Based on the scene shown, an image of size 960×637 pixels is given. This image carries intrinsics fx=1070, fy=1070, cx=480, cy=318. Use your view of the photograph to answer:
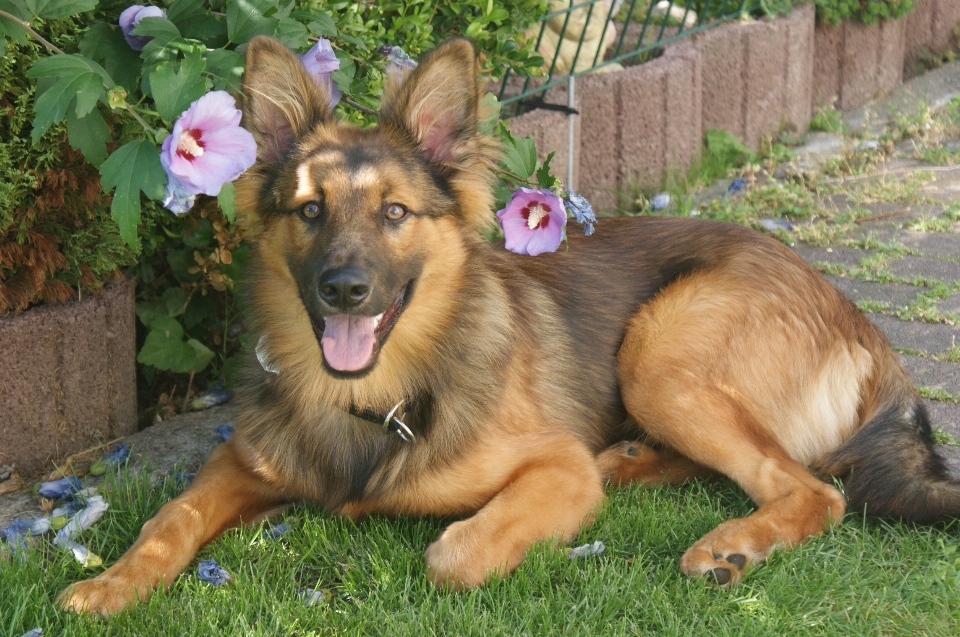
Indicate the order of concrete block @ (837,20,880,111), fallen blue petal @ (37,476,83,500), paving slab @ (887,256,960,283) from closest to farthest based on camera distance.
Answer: fallen blue petal @ (37,476,83,500)
paving slab @ (887,256,960,283)
concrete block @ (837,20,880,111)

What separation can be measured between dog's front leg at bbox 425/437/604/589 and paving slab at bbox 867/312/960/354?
2.11 metres

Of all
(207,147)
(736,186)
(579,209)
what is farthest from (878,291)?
(207,147)

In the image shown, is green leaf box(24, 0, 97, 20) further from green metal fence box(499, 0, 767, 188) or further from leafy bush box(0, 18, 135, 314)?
green metal fence box(499, 0, 767, 188)

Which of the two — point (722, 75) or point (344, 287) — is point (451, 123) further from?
point (722, 75)

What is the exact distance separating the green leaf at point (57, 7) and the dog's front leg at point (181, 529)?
1.64 meters

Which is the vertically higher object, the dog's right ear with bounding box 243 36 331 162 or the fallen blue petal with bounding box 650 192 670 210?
the dog's right ear with bounding box 243 36 331 162

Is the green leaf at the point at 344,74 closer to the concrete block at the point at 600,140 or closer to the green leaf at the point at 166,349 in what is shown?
the green leaf at the point at 166,349

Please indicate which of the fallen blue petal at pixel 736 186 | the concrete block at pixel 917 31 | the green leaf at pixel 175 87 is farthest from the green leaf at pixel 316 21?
the concrete block at pixel 917 31

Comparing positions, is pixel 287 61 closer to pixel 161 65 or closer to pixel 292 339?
pixel 161 65

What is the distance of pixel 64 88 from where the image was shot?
10.0ft

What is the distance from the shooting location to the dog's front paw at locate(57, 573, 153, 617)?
3273mm

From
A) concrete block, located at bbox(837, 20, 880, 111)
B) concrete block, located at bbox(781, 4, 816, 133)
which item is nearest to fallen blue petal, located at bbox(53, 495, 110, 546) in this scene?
concrete block, located at bbox(781, 4, 816, 133)

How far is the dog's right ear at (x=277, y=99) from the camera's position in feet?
11.3

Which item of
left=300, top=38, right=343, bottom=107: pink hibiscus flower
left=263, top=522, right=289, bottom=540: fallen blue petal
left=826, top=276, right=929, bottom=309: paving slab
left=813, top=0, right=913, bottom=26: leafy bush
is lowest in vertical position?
left=263, top=522, right=289, bottom=540: fallen blue petal
